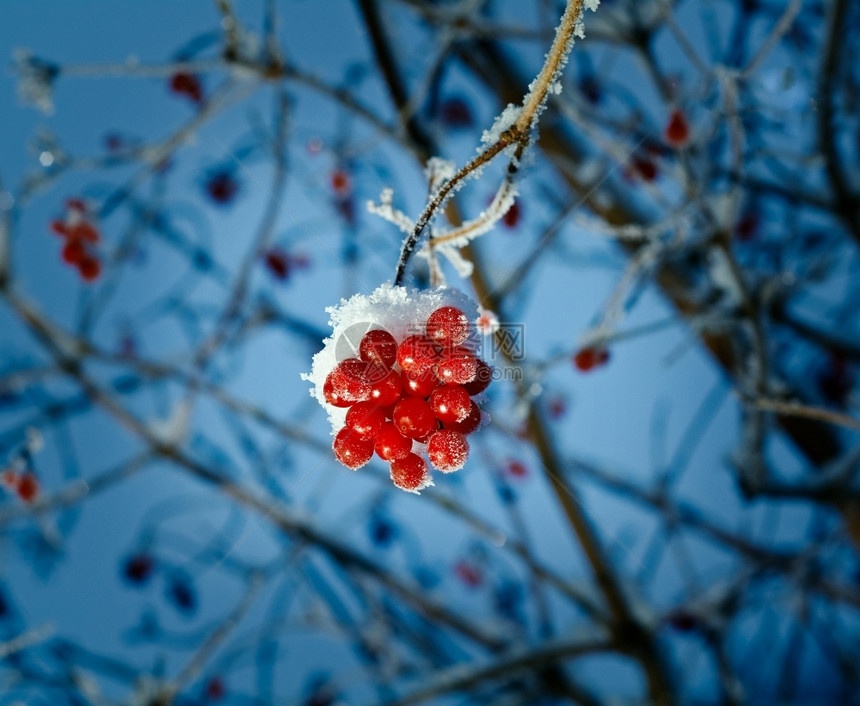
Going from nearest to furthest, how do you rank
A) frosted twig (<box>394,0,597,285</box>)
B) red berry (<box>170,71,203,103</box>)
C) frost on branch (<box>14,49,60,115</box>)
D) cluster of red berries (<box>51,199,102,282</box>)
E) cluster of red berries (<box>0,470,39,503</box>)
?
frosted twig (<box>394,0,597,285</box>) < frost on branch (<box>14,49,60,115</box>) < cluster of red berries (<box>0,470,39,503</box>) < cluster of red berries (<box>51,199,102,282</box>) < red berry (<box>170,71,203,103</box>)

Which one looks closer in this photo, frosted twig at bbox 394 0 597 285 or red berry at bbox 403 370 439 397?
frosted twig at bbox 394 0 597 285

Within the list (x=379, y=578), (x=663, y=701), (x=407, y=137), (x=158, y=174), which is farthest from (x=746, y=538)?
(x=158, y=174)

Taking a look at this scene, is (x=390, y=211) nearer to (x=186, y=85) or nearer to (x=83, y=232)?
(x=83, y=232)

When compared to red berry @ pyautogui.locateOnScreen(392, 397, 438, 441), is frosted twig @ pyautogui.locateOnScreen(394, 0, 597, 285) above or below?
above

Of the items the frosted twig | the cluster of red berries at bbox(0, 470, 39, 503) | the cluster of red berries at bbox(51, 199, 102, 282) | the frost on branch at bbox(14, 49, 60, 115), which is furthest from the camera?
the cluster of red berries at bbox(51, 199, 102, 282)

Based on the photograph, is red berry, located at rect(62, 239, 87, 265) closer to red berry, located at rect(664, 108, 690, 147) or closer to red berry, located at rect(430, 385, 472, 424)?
red berry, located at rect(430, 385, 472, 424)

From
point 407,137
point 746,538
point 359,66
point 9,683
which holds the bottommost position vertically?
point 9,683

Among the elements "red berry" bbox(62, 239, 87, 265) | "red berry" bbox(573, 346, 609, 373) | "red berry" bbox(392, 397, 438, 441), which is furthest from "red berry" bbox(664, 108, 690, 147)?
"red berry" bbox(62, 239, 87, 265)

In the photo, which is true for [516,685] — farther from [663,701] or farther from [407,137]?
[407,137]
